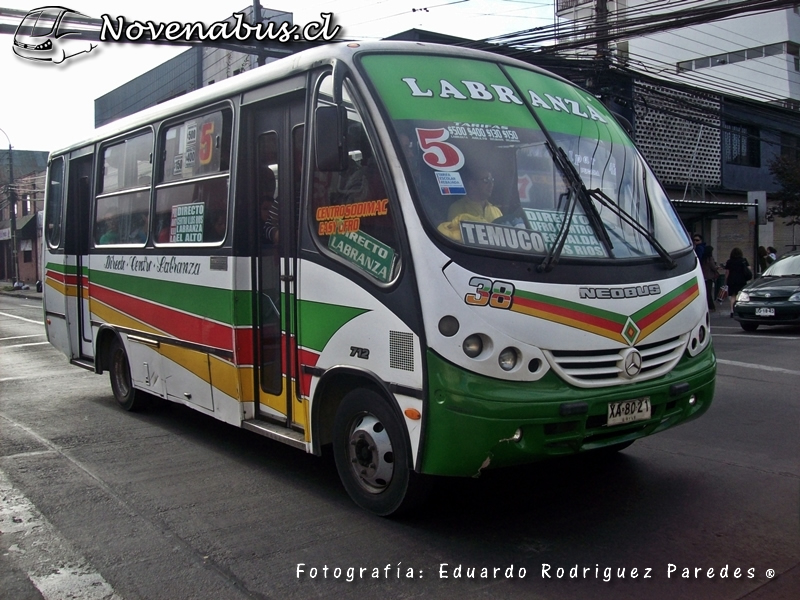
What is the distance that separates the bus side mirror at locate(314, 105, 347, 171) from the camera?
481cm

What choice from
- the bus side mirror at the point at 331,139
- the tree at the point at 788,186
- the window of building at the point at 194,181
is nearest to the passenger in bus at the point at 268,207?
the window of building at the point at 194,181

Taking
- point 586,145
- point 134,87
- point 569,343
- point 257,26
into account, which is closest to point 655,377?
point 569,343

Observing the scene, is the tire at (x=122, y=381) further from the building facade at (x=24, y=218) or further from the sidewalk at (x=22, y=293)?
the building facade at (x=24, y=218)

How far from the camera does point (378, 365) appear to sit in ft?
15.5

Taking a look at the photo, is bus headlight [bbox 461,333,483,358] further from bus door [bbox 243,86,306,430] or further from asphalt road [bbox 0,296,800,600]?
bus door [bbox 243,86,306,430]

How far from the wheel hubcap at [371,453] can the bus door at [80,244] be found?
204 inches

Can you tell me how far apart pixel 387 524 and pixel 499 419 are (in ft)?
3.67

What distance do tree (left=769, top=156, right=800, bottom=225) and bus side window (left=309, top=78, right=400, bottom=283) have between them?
2619cm

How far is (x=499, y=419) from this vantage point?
426 centimetres

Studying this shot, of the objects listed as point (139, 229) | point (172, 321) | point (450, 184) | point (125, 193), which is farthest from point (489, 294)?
point (125, 193)

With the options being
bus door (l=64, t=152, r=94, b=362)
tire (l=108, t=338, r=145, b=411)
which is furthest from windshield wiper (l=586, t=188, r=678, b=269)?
bus door (l=64, t=152, r=94, b=362)

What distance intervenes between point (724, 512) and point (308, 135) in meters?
3.53

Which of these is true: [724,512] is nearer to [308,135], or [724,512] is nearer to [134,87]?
[308,135]

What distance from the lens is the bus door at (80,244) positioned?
9.25 metres
